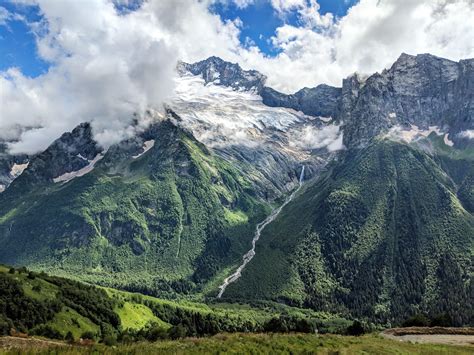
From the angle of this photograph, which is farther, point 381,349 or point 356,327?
point 356,327

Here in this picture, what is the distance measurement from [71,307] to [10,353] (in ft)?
552

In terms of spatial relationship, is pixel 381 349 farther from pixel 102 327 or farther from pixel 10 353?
pixel 102 327

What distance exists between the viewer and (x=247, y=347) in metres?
A: 45.4

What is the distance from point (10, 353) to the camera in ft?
98.9

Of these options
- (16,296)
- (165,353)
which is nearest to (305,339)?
(165,353)

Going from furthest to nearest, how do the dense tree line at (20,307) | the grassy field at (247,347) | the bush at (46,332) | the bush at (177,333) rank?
the dense tree line at (20,307) < the bush at (46,332) < the bush at (177,333) < the grassy field at (247,347)

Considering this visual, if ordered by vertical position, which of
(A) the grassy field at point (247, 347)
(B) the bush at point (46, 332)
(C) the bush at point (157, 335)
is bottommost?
(B) the bush at point (46, 332)

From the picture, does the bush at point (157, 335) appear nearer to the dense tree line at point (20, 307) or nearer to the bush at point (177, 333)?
the bush at point (177, 333)

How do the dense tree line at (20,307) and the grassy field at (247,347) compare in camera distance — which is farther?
the dense tree line at (20,307)

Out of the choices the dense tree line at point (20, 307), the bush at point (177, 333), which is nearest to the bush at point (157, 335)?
the bush at point (177, 333)

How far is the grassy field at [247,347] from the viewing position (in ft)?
121

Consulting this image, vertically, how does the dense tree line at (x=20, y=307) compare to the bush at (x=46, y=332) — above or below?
above

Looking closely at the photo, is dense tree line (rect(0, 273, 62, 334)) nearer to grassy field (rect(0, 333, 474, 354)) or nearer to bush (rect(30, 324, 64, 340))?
bush (rect(30, 324, 64, 340))

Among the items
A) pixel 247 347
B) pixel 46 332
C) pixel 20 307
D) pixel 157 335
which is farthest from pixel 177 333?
pixel 20 307
